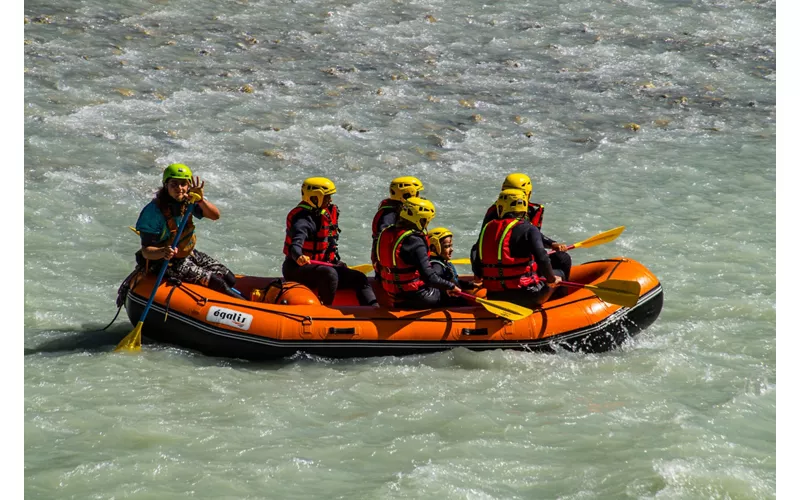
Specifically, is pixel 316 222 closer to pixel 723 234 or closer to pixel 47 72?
pixel 723 234

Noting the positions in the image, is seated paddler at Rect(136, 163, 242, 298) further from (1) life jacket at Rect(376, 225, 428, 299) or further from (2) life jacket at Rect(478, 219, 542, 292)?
(2) life jacket at Rect(478, 219, 542, 292)

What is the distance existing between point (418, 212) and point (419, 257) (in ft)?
1.05

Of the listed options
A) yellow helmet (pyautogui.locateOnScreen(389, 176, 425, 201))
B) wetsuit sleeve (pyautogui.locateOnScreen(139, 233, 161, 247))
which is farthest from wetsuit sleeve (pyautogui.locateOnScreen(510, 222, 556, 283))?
wetsuit sleeve (pyautogui.locateOnScreen(139, 233, 161, 247))

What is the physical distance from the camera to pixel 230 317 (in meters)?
6.98

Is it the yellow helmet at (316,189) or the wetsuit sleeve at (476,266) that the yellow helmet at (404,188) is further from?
the wetsuit sleeve at (476,266)

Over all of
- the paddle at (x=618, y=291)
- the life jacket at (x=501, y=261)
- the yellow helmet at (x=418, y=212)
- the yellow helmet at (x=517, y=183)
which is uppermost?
the yellow helmet at (x=517, y=183)

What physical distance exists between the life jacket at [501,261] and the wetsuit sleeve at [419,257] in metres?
0.45

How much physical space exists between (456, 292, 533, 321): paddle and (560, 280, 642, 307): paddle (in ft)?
1.93

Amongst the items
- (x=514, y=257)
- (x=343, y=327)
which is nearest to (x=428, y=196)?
(x=514, y=257)

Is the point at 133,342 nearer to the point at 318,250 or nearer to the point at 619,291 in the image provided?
the point at 318,250

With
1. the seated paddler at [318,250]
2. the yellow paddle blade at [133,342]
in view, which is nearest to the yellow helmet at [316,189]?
the seated paddler at [318,250]

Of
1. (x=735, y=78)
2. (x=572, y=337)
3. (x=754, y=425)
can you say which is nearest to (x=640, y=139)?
(x=735, y=78)

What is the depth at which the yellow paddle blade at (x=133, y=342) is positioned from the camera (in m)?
6.96

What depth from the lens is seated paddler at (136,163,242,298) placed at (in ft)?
22.9
